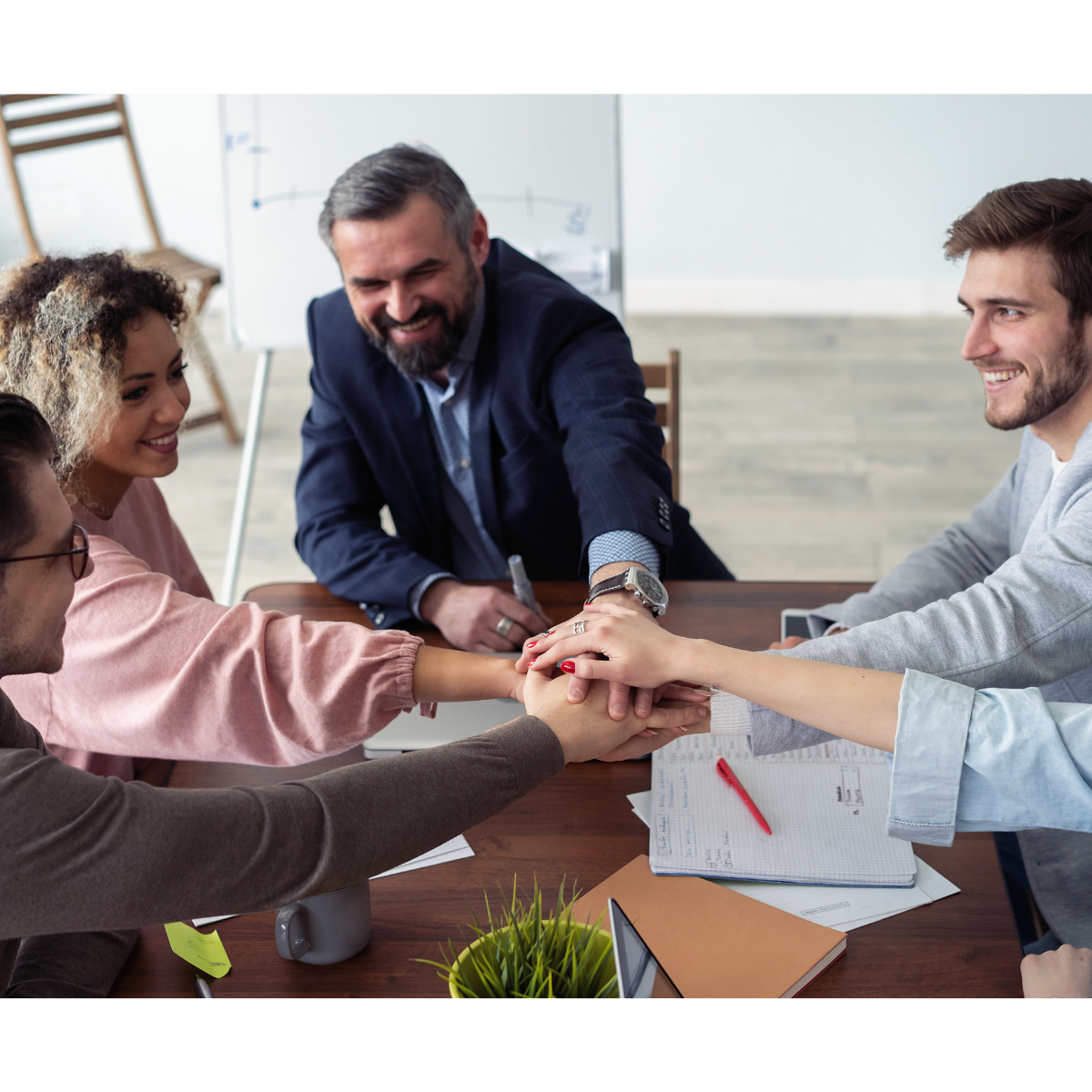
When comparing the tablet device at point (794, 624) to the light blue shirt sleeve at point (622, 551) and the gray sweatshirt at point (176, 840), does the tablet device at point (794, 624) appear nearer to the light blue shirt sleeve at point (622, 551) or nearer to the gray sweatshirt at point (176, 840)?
the light blue shirt sleeve at point (622, 551)

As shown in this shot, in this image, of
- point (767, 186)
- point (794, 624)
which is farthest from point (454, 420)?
point (767, 186)

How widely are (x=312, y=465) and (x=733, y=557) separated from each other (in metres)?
1.81

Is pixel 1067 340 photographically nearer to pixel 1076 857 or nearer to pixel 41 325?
pixel 1076 857

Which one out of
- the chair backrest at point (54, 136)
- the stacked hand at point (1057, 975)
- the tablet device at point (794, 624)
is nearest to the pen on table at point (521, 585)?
the tablet device at point (794, 624)

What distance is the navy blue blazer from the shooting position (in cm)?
179

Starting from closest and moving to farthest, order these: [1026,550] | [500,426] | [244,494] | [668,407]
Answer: [1026,550] → [500,426] → [668,407] → [244,494]

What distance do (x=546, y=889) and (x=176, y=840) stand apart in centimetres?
42

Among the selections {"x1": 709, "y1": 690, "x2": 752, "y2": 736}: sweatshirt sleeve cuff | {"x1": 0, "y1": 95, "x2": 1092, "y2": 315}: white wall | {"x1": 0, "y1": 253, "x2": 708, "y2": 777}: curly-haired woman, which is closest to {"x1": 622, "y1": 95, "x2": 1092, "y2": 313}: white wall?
{"x1": 0, "y1": 95, "x2": 1092, "y2": 315}: white wall

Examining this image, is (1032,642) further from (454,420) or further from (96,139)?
(96,139)

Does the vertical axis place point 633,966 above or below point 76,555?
below

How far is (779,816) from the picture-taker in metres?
1.22

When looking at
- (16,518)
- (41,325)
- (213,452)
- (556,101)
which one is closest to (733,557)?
(556,101)

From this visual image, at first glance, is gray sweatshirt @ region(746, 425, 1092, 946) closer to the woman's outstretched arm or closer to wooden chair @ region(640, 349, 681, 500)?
the woman's outstretched arm

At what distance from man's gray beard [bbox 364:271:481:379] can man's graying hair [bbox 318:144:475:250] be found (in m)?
0.11
